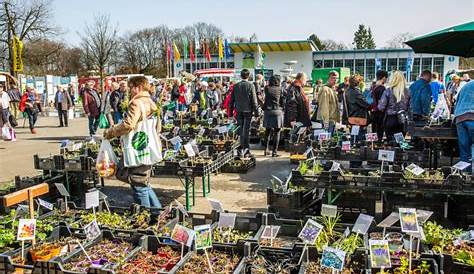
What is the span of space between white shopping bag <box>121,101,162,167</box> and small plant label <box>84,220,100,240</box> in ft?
3.12

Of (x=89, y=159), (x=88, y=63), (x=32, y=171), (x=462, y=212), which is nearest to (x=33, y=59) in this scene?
(x=88, y=63)

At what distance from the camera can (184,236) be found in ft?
10.4

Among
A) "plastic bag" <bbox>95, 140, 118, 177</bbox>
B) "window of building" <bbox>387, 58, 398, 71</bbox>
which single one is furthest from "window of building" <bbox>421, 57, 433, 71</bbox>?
"plastic bag" <bbox>95, 140, 118, 177</bbox>

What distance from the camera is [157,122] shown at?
15.6 ft

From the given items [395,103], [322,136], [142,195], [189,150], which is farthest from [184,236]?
[395,103]

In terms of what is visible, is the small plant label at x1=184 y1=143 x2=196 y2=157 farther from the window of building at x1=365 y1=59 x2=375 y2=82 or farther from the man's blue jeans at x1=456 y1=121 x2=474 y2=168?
the window of building at x1=365 y1=59 x2=375 y2=82

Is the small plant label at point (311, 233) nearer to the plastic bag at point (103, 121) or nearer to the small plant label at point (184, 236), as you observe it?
→ the small plant label at point (184, 236)

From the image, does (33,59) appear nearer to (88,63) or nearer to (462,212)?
(88,63)

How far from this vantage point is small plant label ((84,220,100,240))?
3482mm

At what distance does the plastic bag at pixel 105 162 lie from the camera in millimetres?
4383

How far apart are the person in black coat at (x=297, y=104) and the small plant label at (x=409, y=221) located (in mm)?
5519

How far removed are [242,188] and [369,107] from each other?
7.98 ft

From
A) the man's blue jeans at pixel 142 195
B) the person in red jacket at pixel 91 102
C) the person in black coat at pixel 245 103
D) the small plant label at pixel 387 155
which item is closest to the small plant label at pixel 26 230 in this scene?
the man's blue jeans at pixel 142 195

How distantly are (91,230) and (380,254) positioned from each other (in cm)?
206
